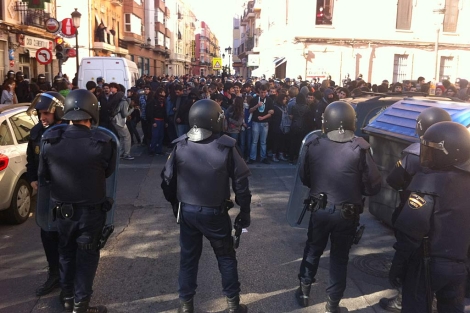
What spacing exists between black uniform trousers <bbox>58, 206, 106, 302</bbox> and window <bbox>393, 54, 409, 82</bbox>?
83.9 feet

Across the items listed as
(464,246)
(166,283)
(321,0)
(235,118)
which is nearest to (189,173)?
(166,283)

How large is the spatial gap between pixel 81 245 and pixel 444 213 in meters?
2.63

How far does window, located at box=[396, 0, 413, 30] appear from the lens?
1006 inches

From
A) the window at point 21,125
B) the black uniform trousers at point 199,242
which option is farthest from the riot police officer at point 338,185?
the window at point 21,125

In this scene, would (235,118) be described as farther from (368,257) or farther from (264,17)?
(264,17)

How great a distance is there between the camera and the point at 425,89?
13.4 meters

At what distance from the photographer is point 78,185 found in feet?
11.6

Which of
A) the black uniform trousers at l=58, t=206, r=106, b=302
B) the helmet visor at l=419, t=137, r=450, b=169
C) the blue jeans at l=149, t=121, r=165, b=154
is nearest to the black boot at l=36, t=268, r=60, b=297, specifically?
Answer: the black uniform trousers at l=58, t=206, r=106, b=302

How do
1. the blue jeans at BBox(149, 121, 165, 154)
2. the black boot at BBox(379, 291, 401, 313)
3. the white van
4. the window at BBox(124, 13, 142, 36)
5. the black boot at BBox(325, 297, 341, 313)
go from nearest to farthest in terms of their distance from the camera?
the black boot at BBox(325, 297, 341, 313) → the black boot at BBox(379, 291, 401, 313) → the blue jeans at BBox(149, 121, 165, 154) → the white van → the window at BBox(124, 13, 142, 36)

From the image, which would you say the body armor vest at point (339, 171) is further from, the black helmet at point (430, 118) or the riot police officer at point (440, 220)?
the riot police officer at point (440, 220)

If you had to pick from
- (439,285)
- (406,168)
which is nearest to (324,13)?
(406,168)

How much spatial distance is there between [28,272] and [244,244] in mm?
2375

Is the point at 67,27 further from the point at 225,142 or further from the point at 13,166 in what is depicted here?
the point at 225,142

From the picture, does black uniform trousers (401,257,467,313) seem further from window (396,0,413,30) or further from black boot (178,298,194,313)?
window (396,0,413,30)
